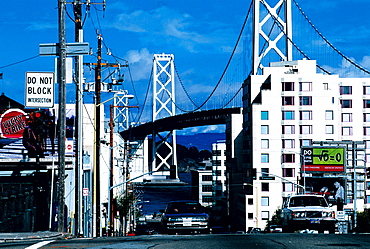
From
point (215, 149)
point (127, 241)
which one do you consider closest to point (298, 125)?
point (215, 149)

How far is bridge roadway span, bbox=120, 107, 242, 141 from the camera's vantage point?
10644 centimetres

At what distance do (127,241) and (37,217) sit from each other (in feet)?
80.2

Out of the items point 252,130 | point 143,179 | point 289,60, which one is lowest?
point 143,179

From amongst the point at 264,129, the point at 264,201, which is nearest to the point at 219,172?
the point at 264,129

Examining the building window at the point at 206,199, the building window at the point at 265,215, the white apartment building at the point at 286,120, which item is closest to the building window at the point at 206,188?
the building window at the point at 206,199

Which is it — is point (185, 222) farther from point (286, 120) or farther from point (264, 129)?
point (286, 120)

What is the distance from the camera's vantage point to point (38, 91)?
2205cm

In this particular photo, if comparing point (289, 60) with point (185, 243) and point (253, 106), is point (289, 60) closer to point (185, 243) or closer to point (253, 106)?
point (253, 106)

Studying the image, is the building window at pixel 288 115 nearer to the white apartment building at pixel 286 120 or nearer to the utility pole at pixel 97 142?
the white apartment building at pixel 286 120

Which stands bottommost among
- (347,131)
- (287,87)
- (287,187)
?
(287,187)

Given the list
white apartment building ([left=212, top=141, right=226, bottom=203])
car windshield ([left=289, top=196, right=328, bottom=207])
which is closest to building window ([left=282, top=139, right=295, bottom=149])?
white apartment building ([left=212, top=141, right=226, bottom=203])

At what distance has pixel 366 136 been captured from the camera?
98250 millimetres

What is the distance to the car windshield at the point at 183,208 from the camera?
878 inches

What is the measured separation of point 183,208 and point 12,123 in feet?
114
